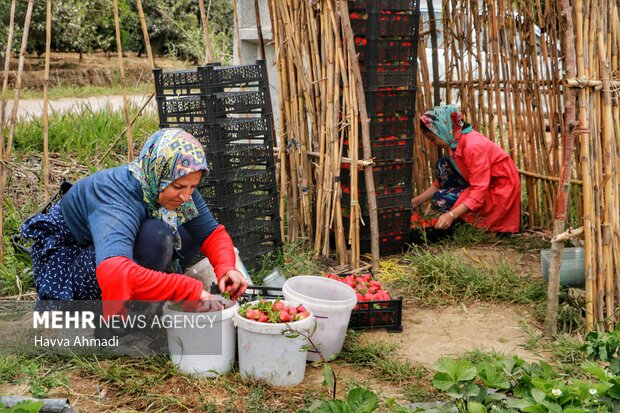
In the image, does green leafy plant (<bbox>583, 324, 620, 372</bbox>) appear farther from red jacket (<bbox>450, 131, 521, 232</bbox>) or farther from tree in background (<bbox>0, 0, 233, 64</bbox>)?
tree in background (<bbox>0, 0, 233, 64</bbox>)

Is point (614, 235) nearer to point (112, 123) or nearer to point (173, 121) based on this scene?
point (173, 121)

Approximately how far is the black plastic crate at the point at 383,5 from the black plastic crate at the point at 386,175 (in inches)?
39.0

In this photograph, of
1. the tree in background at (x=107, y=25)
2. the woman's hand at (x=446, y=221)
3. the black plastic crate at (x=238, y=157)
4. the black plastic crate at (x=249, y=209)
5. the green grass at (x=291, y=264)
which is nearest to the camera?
the black plastic crate at (x=238, y=157)

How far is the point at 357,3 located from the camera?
15.5 ft

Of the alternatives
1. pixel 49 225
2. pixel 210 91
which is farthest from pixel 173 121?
pixel 49 225

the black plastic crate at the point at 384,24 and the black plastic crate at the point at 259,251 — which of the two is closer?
the black plastic crate at the point at 259,251

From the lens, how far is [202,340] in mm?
3189

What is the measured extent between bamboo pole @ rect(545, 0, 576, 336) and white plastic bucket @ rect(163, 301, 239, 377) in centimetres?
153

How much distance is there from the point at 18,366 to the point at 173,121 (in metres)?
1.59

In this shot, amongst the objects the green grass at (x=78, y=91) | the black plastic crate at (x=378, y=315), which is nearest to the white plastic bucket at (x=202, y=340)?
the black plastic crate at (x=378, y=315)

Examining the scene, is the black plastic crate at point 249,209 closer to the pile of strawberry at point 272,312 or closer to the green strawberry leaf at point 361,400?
the pile of strawberry at point 272,312

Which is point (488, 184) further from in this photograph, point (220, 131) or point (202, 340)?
point (202, 340)

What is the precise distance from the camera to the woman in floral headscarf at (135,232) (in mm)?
3137

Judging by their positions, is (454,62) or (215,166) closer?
(215,166)
